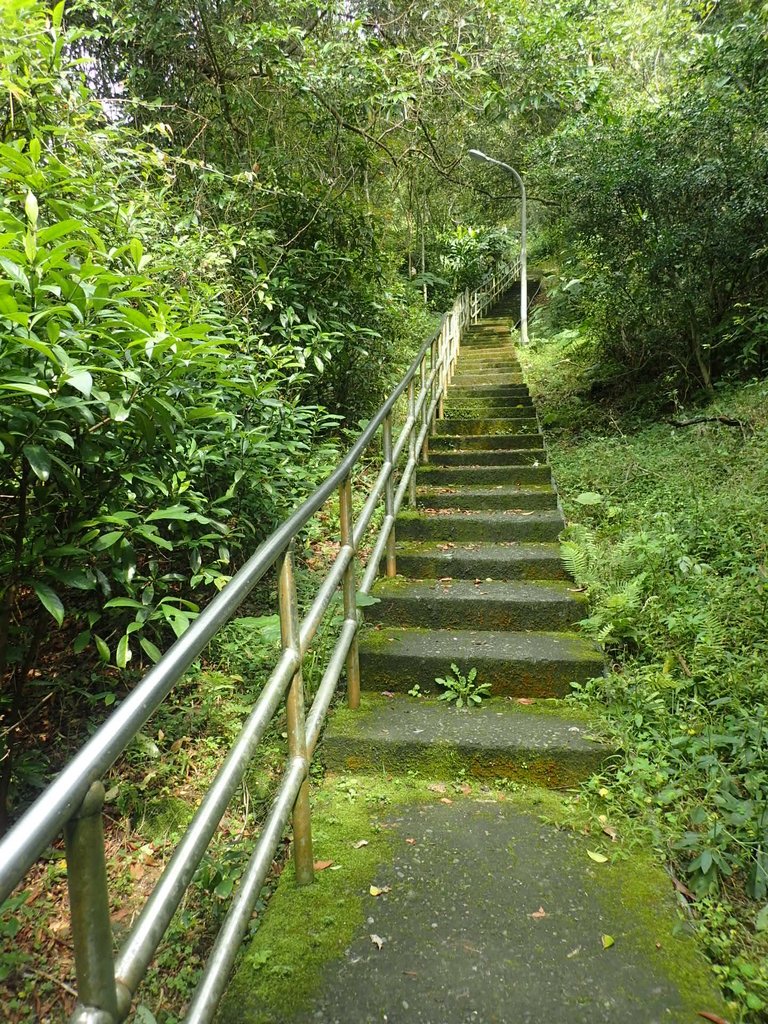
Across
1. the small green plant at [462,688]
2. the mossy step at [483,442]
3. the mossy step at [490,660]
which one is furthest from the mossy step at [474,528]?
the mossy step at [483,442]

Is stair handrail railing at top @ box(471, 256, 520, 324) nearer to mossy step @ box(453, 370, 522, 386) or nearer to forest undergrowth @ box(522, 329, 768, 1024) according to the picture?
mossy step @ box(453, 370, 522, 386)

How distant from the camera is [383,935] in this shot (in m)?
1.51

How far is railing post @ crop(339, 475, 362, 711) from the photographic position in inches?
89.3

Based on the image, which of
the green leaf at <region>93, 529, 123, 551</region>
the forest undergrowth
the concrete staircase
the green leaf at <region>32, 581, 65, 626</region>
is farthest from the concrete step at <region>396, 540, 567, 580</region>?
the green leaf at <region>32, 581, 65, 626</region>

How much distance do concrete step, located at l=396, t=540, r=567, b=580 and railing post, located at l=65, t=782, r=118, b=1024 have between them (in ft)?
8.83

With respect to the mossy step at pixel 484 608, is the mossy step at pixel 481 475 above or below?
above

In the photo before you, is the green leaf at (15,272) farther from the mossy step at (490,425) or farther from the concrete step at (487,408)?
the concrete step at (487,408)

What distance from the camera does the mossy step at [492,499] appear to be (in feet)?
13.1

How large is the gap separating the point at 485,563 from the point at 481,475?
1.36 meters

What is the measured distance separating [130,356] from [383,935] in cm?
173

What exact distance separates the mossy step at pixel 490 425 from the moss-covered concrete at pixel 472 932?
4.00 meters

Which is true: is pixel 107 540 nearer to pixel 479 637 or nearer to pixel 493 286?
pixel 479 637

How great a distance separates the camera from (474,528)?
12.1 ft

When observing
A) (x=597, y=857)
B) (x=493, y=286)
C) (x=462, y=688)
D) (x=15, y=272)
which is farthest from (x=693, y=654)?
(x=493, y=286)
